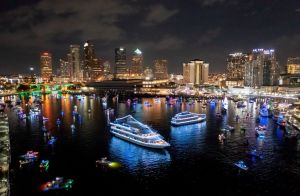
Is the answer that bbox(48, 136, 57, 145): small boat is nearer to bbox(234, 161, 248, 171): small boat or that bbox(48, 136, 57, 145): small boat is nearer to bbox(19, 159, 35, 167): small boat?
bbox(19, 159, 35, 167): small boat

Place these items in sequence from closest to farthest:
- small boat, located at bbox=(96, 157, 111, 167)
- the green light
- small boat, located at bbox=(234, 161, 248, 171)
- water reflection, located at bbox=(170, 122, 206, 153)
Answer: small boat, located at bbox=(234, 161, 248, 171) → the green light → small boat, located at bbox=(96, 157, 111, 167) → water reflection, located at bbox=(170, 122, 206, 153)

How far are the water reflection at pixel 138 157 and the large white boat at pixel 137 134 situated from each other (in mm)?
1039

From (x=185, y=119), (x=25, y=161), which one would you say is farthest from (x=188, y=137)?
(x=25, y=161)

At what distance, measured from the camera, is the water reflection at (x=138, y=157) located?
137 feet

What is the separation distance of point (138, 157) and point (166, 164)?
5237 millimetres

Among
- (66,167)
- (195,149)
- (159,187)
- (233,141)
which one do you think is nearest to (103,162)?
(66,167)

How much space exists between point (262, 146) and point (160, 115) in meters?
40.6

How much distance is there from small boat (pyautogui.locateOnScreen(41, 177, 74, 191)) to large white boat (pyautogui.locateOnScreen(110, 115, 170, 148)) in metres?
17.4

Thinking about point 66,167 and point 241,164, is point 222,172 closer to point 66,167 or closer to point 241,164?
point 241,164

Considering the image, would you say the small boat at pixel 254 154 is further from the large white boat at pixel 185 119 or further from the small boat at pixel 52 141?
the small boat at pixel 52 141

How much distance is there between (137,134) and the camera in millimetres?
53094

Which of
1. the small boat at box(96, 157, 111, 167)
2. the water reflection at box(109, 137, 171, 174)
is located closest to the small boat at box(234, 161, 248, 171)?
the water reflection at box(109, 137, 171, 174)

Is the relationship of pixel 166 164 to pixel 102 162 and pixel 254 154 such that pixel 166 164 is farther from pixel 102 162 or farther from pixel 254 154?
pixel 254 154

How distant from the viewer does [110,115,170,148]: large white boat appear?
5034 centimetres
